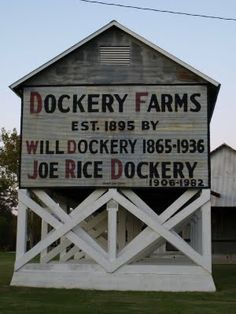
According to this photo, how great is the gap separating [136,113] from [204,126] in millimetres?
2331

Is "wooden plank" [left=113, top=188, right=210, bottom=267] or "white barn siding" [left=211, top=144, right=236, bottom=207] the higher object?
"white barn siding" [left=211, top=144, right=236, bottom=207]

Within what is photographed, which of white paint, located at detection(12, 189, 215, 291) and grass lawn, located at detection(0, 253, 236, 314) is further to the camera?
white paint, located at detection(12, 189, 215, 291)

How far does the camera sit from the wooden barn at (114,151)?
20.1 meters

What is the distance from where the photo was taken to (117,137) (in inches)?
828

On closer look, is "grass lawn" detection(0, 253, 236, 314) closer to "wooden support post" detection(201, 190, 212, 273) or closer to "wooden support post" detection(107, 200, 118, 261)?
"wooden support post" detection(201, 190, 212, 273)

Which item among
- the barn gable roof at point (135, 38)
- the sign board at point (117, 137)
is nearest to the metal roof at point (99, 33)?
the barn gable roof at point (135, 38)

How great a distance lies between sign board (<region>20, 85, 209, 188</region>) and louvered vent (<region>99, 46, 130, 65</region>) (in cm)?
91

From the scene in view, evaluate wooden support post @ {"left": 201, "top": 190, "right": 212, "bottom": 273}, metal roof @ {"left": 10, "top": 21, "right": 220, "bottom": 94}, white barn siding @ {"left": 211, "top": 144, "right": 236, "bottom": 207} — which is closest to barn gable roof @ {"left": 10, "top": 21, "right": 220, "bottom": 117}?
metal roof @ {"left": 10, "top": 21, "right": 220, "bottom": 94}

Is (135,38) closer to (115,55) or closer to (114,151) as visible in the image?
(115,55)

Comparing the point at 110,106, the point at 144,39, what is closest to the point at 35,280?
the point at 110,106

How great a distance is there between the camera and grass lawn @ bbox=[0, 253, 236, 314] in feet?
48.7

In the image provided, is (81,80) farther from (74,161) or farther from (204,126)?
(204,126)

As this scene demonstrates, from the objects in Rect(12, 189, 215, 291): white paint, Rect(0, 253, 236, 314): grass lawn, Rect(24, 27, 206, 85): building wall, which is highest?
Rect(24, 27, 206, 85): building wall

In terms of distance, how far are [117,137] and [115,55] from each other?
2.92m
